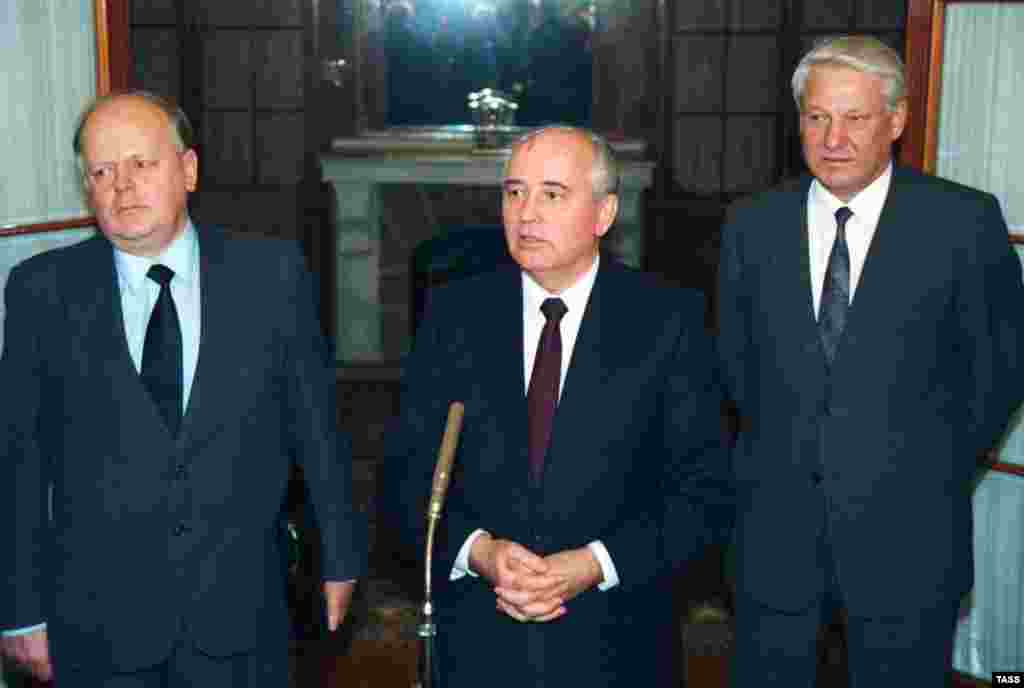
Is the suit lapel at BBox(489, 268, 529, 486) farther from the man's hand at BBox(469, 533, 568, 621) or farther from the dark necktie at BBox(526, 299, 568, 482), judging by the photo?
the man's hand at BBox(469, 533, 568, 621)

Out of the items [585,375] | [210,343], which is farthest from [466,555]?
[210,343]

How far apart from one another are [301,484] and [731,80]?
5499mm

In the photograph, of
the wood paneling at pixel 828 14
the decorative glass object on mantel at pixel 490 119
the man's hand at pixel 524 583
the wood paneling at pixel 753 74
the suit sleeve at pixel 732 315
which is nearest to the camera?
the man's hand at pixel 524 583

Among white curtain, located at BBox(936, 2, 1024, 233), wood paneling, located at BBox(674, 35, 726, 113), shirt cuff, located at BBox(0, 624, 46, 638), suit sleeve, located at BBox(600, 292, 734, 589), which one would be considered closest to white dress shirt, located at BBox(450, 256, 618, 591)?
suit sleeve, located at BBox(600, 292, 734, 589)

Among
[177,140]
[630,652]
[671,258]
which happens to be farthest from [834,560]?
[671,258]

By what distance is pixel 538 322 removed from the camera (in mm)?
2451

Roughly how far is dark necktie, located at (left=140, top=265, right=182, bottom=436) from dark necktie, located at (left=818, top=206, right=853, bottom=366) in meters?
1.25

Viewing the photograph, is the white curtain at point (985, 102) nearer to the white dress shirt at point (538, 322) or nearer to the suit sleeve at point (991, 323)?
the suit sleeve at point (991, 323)

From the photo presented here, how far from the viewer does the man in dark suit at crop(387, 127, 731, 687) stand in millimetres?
2332

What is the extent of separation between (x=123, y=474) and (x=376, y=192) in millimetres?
6020

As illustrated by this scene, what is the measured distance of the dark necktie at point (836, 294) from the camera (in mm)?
2762

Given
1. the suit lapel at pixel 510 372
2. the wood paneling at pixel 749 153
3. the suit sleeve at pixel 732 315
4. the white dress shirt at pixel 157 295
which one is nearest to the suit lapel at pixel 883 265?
the suit sleeve at pixel 732 315

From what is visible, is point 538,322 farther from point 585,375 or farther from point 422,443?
point 422,443

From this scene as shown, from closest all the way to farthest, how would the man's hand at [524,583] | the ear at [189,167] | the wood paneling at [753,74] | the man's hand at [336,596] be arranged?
the man's hand at [524,583]
the ear at [189,167]
the man's hand at [336,596]
the wood paneling at [753,74]
